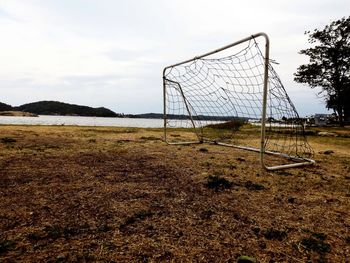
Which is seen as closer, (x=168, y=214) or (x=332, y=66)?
(x=168, y=214)

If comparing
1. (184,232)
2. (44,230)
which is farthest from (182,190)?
(44,230)

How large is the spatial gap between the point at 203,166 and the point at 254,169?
89cm

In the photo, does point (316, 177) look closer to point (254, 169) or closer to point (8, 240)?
point (254, 169)

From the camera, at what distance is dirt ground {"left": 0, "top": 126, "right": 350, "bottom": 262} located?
2.00m

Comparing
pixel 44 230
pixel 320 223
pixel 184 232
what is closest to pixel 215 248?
pixel 184 232

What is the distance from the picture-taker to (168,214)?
8.74 ft

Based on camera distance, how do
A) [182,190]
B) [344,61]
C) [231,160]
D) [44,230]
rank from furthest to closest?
[344,61] < [231,160] < [182,190] < [44,230]

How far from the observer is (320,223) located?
2.58 m

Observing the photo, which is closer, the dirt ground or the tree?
the dirt ground

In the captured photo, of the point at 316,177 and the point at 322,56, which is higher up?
the point at 322,56

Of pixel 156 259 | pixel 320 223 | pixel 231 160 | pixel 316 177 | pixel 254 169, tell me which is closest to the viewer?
pixel 156 259

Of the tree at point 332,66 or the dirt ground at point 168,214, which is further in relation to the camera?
the tree at point 332,66

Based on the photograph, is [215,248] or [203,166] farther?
[203,166]

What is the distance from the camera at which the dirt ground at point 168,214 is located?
2.00m
